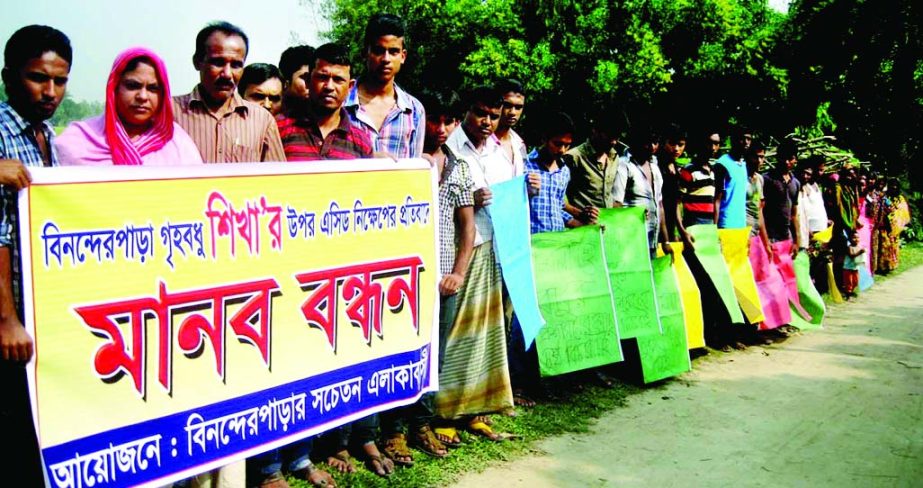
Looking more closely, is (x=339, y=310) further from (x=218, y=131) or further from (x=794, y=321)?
(x=794, y=321)

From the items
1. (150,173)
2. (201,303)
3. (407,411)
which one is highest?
(150,173)

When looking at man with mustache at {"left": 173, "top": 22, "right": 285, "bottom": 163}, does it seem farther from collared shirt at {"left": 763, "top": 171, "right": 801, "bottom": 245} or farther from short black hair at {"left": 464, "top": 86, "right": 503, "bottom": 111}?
collared shirt at {"left": 763, "top": 171, "right": 801, "bottom": 245}

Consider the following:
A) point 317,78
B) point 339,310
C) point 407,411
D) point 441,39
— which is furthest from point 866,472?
point 441,39

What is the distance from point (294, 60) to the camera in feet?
16.2

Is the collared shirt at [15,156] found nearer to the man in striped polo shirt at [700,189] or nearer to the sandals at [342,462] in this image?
the sandals at [342,462]

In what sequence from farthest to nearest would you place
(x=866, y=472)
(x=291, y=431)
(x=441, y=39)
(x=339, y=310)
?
(x=441, y=39), (x=866, y=472), (x=339, y=310), (x=291, y=431)

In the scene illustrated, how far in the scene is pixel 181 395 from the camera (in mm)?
2838

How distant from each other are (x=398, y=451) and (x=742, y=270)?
14.2ft

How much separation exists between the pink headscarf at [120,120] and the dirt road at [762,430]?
6.85ft

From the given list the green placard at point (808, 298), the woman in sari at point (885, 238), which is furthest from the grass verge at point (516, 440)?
the woman in sari at point (885, 238)

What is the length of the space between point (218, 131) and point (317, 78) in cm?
54

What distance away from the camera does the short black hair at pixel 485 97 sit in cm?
459

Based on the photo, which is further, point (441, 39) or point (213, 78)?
point (441, 39)

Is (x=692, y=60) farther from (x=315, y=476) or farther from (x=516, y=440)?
(x=315, y=476)
